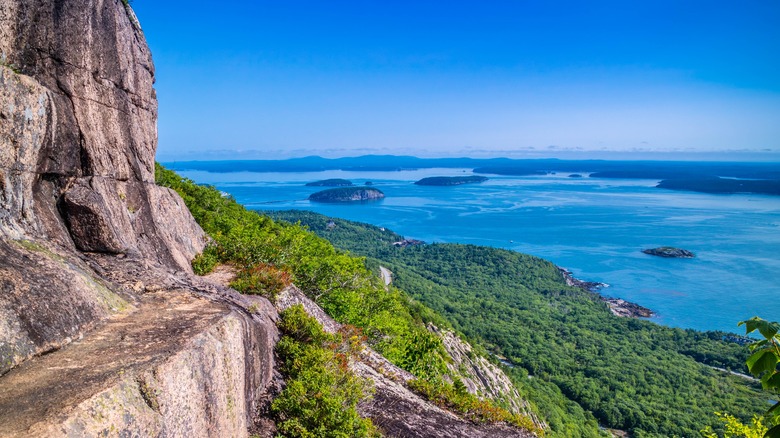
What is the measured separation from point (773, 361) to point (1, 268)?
9461 mm

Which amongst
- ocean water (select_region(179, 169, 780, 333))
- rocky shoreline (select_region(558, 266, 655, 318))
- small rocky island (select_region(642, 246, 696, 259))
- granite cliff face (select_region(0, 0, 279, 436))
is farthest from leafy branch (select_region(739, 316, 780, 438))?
small rocky island (select_region(642, 246, 696, 259))

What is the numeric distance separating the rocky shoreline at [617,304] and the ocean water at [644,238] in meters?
1.97

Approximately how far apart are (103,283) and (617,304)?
3306 inches

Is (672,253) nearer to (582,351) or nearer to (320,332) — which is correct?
(582,351)

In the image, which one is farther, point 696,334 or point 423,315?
point 696,334

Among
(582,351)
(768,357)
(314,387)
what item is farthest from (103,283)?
(582,351)

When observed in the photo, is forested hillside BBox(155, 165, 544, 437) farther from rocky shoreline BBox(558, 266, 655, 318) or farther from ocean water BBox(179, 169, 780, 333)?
ocean water BBox(179, 169, 780, 333)

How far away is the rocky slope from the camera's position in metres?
5.64

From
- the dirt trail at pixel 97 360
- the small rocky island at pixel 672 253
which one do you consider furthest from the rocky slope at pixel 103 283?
the small rocky island at pixel 672 253

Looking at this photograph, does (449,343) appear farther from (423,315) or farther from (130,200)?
(130,200)

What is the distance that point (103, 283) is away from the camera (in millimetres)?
8062

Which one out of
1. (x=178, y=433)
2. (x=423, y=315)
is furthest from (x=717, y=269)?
(x=178, y=433)

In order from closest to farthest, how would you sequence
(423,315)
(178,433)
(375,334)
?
→ (178,433) < (375,334) < (423,315)

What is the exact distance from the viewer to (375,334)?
1712 centimetres
